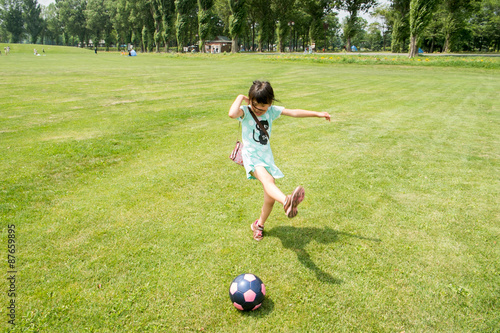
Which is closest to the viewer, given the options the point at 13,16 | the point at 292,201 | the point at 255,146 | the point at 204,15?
the point at 292,201

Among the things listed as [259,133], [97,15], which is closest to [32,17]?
[97,15]

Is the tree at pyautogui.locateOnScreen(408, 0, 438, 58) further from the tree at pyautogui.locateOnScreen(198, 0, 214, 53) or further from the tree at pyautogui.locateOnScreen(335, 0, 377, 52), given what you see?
the tree at pyautogui.locateOnScreen(198, 0, 214, 53)

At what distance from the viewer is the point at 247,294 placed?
10.3ft

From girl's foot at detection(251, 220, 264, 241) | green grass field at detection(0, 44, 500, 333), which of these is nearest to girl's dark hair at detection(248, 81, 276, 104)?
girl's foot at detection(251, 220, 264, 241)

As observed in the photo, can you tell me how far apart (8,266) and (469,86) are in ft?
87.7

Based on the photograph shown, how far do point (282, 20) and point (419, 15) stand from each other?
38004 millimetres

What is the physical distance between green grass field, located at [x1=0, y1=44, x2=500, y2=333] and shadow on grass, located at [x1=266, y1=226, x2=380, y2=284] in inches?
1.1

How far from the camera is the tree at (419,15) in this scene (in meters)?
36.9

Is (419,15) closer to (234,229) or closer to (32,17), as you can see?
(234,229)

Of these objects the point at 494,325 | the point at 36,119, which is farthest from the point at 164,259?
the point at 36,119

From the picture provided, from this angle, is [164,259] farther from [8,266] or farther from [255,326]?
[8,266]

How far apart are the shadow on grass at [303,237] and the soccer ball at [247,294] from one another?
943 mm

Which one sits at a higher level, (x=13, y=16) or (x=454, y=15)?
(x=13, y=16)

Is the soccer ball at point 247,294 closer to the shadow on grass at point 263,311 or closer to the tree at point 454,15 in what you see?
the shadow on grass at point 263,311
